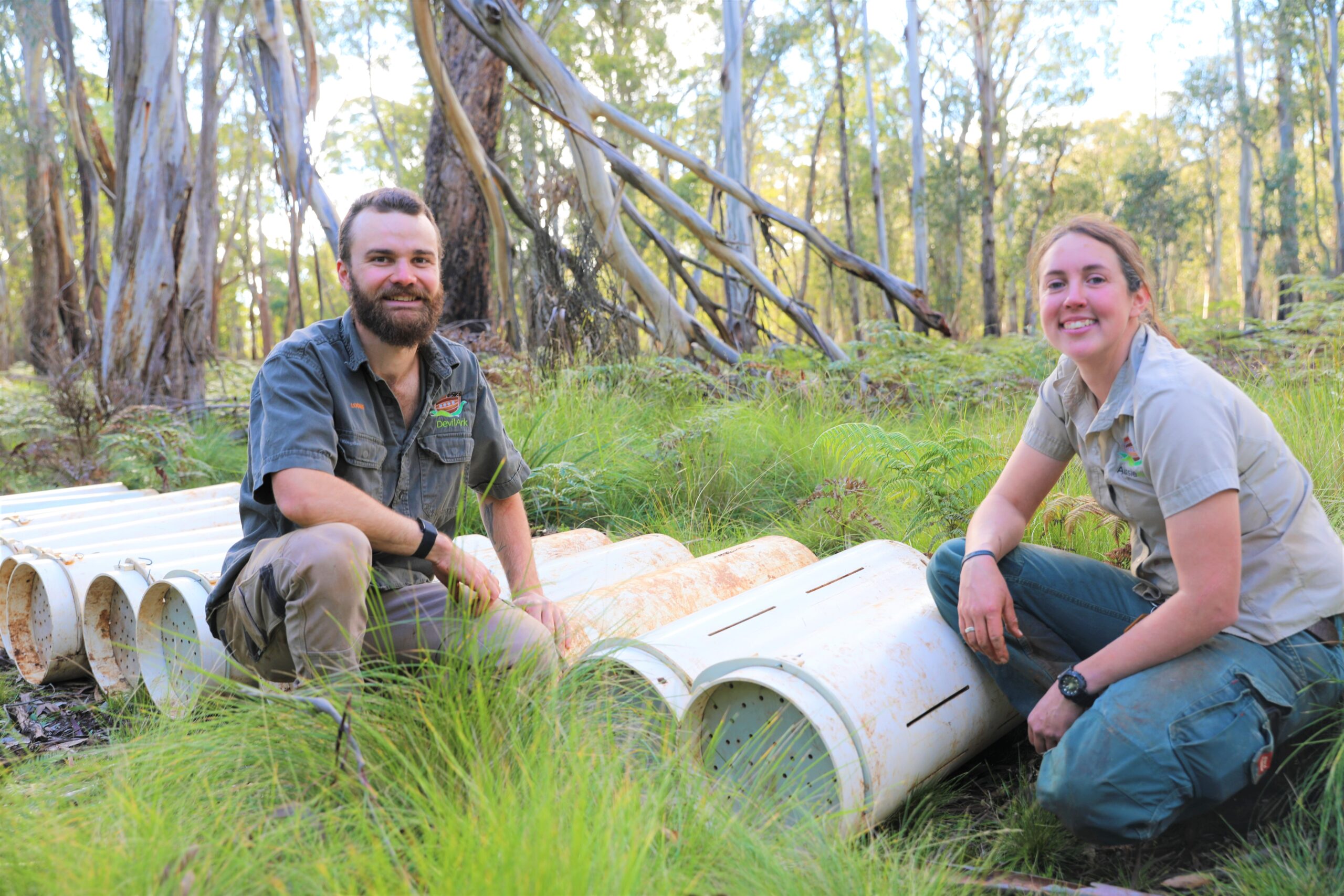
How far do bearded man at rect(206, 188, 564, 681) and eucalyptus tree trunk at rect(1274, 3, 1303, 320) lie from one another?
79.3 feet

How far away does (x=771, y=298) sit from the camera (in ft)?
23.5

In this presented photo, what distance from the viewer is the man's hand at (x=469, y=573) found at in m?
2.50

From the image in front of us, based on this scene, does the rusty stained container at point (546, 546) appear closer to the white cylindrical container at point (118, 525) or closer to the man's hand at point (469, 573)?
the man's hand at point (469, 573)

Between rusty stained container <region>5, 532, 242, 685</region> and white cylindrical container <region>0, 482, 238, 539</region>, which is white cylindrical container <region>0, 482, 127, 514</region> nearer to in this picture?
white cylindrical container <region>0, 482, 238, 539</region>

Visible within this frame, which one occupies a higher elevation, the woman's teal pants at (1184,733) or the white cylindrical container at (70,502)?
the white cylindrical container at (70,502)

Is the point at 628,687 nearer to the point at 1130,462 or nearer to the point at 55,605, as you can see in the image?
the point at 1130,462

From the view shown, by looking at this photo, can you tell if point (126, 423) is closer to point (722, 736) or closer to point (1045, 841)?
point (722, 736)

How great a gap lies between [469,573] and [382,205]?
1130mm

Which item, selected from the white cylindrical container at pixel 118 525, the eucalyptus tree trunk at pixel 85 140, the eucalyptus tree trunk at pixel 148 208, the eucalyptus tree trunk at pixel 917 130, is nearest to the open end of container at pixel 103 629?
the white cylindrical container at pixel 118 525

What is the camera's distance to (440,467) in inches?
114

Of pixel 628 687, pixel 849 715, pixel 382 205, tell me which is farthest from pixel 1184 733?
pixel 382 205

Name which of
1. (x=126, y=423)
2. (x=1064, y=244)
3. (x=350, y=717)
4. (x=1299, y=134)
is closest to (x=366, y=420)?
(x=350, y=717)

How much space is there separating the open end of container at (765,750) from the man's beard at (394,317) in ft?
4.35

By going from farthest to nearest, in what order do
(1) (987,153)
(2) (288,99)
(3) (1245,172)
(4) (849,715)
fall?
(3) (1245,172), (1) (987,153), (2) (288,99), (4) (849,715)
